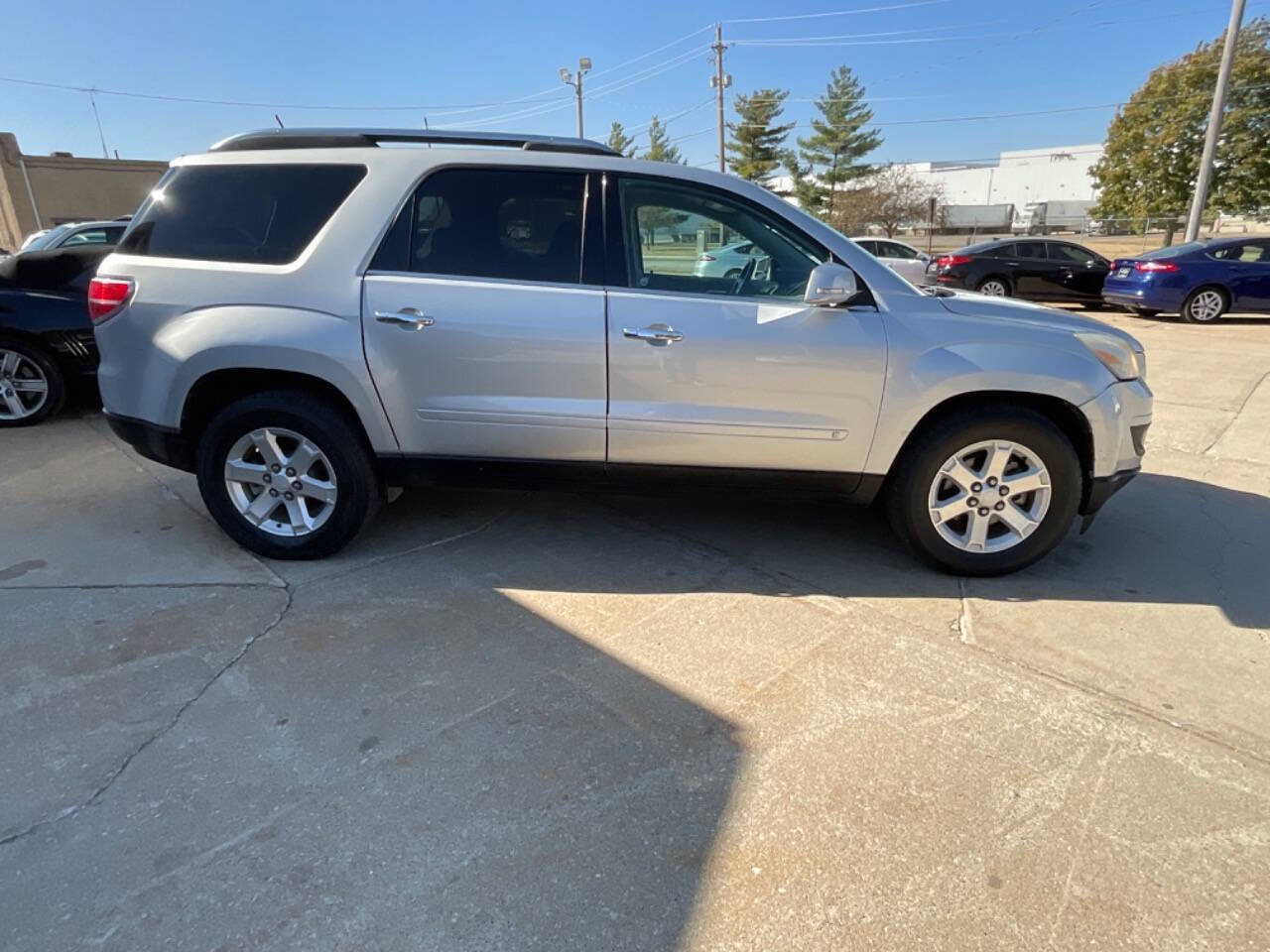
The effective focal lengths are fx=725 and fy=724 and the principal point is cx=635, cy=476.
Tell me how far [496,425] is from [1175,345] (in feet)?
35.4

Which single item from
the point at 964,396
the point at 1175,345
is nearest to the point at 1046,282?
the point at 1175,345

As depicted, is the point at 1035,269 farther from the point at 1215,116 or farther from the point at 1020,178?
the point at 1020,178

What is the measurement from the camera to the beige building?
30.1 m

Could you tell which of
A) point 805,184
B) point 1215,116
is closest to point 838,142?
point 805,184

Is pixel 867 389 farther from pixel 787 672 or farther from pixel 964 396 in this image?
pixel 787 672

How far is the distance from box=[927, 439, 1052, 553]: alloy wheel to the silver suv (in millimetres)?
10

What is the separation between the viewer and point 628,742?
2.38 meters

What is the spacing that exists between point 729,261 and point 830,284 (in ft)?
1.84

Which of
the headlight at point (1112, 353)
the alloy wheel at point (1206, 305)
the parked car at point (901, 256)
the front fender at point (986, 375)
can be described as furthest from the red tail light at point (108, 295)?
the alloy wheel at point (1206, 305)

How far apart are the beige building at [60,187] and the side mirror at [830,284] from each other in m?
37.2

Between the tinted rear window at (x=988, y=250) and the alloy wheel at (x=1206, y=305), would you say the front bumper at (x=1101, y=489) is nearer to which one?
the alloy wheel at (x=1206, y=305)

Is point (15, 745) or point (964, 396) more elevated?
point (964, 396)

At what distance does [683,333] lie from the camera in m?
3.16

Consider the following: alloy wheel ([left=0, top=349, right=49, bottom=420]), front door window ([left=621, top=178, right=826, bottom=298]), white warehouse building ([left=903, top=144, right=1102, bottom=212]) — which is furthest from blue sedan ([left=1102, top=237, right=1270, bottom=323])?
white warehouse building ([left=903, top=144, right=1102, bottom=212])
